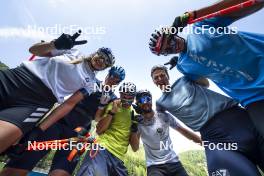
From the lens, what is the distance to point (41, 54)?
3842 millimetres

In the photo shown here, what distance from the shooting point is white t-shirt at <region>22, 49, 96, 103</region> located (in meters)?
3.75

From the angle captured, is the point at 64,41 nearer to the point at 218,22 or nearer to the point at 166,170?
the point at 218,22

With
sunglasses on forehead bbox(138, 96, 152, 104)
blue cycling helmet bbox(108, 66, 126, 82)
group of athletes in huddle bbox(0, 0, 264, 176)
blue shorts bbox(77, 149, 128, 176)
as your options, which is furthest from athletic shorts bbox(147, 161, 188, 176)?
blue cycling helmet bbox(108, 66, 126, 82)

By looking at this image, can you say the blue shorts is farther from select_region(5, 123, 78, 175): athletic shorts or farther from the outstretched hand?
the outstretched hand

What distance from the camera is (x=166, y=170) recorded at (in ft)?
15.4

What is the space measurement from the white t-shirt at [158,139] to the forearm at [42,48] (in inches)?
89.2

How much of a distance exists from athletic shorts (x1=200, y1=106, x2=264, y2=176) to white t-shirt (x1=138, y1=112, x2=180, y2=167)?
1970 mm

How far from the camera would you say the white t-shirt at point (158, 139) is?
483 cm

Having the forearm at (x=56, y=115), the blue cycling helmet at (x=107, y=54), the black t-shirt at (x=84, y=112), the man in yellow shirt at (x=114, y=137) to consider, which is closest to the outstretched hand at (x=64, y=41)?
the blue cycling helmet at (x=107, y=54)

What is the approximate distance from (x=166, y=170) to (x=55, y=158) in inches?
76.1

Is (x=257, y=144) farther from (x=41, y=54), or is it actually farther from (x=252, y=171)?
(x=41, y=54)

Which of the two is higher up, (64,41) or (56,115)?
(64,41)

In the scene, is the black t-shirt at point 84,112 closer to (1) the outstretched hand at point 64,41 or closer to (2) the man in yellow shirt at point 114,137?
(2) the man in yellow shirt at point 114,137

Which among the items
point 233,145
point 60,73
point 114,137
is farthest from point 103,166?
point 233,145
